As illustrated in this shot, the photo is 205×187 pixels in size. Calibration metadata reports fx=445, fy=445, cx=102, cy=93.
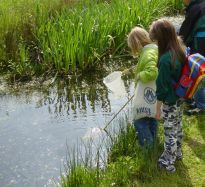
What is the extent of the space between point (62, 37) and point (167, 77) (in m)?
3.84

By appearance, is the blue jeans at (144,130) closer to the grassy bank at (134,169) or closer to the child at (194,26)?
the grassy bank at (134,169)

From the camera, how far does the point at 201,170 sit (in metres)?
4.58

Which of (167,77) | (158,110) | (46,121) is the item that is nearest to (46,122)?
(46,121)

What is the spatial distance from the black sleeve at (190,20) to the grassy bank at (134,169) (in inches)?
53.4

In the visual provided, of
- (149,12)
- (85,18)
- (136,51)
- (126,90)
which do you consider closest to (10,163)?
(136,51)

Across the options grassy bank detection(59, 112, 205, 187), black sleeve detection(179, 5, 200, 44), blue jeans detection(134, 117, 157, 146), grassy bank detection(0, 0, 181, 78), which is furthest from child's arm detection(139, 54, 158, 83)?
grassy bank detection(0, 0, 181, 78)

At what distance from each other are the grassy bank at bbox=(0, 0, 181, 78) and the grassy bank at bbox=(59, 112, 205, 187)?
2897mm

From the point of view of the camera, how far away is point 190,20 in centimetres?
534

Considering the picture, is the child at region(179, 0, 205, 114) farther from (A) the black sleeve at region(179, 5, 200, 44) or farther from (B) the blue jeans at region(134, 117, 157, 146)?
(B) the blue jeans at region(134, 117, 157, 146)

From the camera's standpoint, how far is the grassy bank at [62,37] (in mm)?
7559

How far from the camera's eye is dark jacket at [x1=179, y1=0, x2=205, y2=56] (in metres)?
5.29

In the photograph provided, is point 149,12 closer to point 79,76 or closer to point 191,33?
point 79,76

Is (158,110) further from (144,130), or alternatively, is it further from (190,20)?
(190,20)

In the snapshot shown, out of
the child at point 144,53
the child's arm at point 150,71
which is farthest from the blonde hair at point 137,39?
the child's arm at point 150,71
